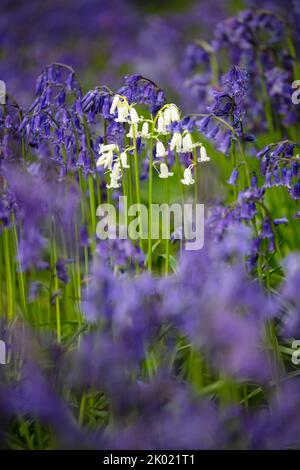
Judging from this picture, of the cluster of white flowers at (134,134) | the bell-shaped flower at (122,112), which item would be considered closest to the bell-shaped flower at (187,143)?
the cluster of white flowers at (134,134)

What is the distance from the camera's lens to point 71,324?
209 cm

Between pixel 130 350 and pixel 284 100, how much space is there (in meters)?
1.57

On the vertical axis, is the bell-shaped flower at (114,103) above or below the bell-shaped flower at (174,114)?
above

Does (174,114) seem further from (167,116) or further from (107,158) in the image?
(107,158)

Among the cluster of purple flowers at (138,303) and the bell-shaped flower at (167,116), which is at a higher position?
the bell-shaped flower at (167,116)

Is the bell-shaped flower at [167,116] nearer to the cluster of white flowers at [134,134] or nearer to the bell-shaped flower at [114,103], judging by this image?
the cluster of white flowers at [134,134]

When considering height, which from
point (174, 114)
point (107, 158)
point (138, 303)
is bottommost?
point (138, 303)

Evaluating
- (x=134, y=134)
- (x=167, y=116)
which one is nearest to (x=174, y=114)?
(x=167, y=116)

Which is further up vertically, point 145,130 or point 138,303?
point 145,130

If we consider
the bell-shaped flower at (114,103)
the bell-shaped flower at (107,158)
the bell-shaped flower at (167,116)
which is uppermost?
the bell-shaped flower at (114,103)

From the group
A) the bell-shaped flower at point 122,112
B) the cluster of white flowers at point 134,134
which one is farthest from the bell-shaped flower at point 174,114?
the bell-shaped flower at point 122,112

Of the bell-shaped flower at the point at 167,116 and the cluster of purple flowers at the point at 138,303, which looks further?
the bell-shaped flower at the point at 167,116

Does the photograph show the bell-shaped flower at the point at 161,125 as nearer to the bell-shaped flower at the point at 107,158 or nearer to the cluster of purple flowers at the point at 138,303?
the cluster of purple flowers at the point at 138,303

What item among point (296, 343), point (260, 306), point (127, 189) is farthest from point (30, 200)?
point (296, 343)
